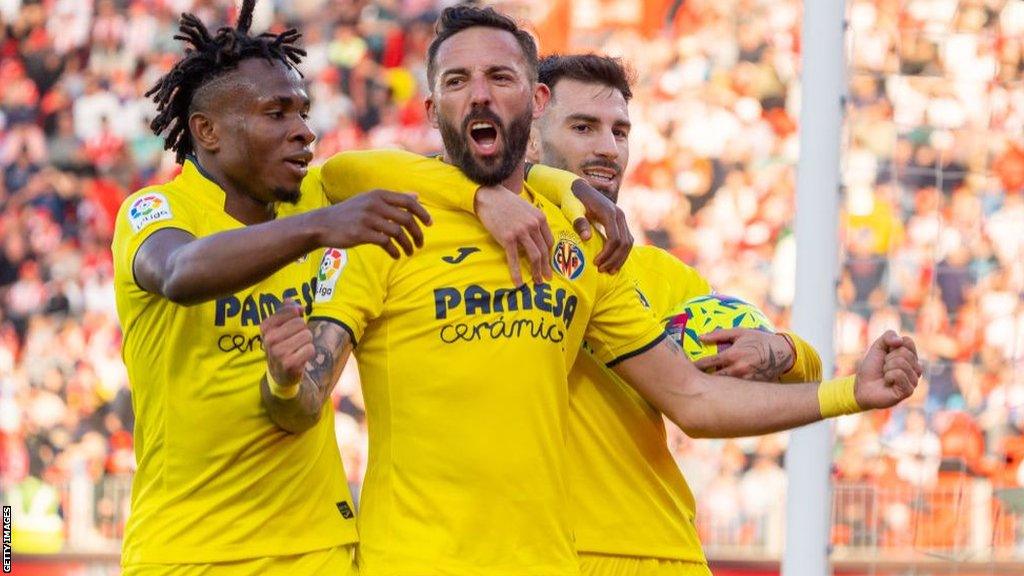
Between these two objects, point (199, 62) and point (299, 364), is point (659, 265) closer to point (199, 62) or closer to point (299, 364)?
point (199, 62)

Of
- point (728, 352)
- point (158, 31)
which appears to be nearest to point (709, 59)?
point (158, 31)

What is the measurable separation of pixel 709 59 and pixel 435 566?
960 centimetres

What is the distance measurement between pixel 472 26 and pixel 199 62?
0.82 meters

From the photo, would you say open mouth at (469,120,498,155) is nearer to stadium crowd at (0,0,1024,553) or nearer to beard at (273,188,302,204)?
beard at (273,188,302,204)

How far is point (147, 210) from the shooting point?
12.4 feet

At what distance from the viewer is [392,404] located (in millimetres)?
3506

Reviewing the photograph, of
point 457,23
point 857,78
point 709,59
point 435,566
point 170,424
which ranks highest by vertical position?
point 709,59

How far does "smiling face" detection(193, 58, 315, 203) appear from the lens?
4.03 m

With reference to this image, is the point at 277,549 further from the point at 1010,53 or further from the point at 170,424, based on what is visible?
the point at 1010,53

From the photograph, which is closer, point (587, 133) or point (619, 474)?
point (619, 474)

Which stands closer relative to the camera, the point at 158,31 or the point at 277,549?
the point at 277,549

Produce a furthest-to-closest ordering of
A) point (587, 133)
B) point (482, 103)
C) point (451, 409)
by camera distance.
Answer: point (587, 133)
point (482, 103)
point (451, 409)

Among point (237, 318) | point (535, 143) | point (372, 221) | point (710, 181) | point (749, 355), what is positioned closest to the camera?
point (372, 221)

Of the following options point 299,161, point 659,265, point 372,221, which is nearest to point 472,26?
point 299,161
